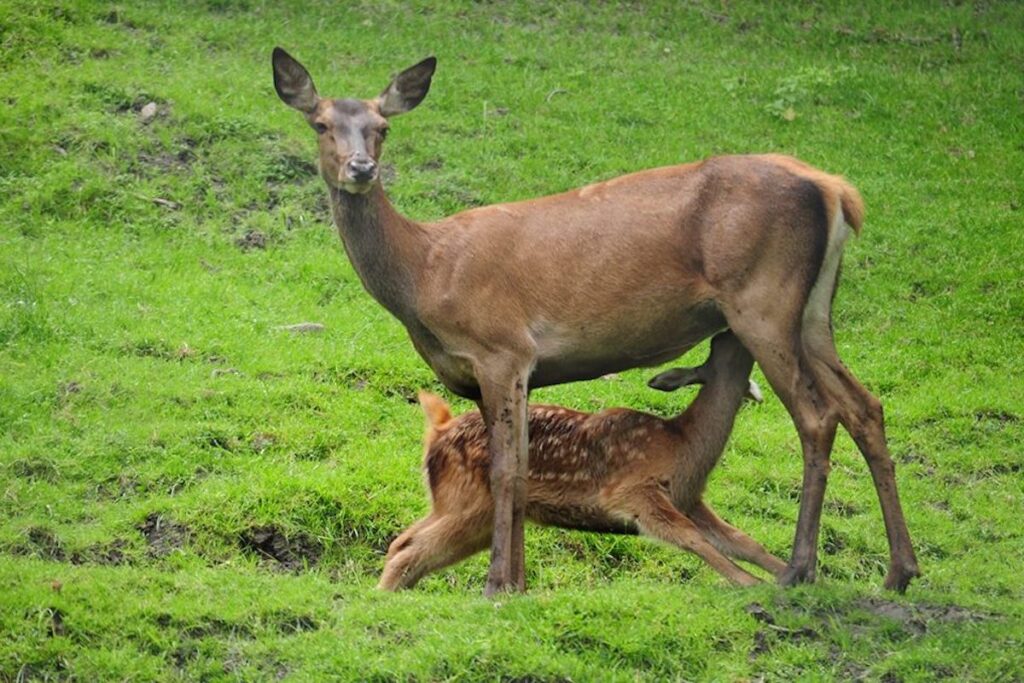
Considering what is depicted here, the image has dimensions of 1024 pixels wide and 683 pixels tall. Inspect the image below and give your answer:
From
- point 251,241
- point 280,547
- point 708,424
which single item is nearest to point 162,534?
point 280,547

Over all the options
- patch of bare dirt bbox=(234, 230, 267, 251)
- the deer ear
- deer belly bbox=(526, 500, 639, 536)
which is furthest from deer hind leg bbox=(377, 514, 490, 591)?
patch of bare dirt bbox=(234, 230, 267, 251)

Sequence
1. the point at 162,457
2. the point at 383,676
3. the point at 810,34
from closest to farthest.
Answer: the point at 383,676 → the point at 162,457 → the point at 810,34

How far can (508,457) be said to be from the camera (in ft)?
31.3

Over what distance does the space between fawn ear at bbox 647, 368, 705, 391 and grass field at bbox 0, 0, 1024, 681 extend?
3.53ft

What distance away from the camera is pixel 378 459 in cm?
1149

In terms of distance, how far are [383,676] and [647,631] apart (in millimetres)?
1295

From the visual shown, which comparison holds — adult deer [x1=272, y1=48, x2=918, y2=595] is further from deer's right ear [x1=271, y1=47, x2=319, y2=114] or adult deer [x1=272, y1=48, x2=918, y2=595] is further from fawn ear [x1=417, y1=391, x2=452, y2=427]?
fawn ear [x1=417, y1=391, x2=452, y2=427]

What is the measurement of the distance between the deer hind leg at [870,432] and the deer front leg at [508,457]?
160 cm

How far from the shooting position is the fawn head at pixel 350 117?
9.63 m

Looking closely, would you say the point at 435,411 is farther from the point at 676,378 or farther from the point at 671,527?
the point at 671,527

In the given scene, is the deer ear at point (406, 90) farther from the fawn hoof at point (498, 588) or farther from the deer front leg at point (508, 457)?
the fawn hoof at point (498, 588)

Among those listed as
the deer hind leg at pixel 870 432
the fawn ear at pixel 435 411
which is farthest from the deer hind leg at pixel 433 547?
the deer hind leg at pixel 870 432

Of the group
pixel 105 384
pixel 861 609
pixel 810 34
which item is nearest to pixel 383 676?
pixel 861 609

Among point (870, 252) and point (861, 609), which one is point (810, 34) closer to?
point (870, 252)
